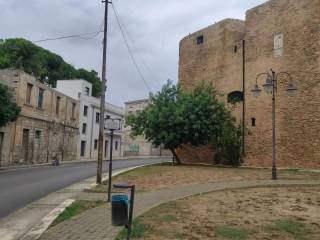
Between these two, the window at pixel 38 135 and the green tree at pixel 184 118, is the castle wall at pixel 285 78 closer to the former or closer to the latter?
the green tree at pixel 184 118

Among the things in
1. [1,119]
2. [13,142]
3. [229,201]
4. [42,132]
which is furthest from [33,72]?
[229,201]

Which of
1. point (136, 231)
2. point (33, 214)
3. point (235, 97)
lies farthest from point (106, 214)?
point (235, 97)

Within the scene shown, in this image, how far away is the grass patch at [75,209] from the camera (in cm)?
1016

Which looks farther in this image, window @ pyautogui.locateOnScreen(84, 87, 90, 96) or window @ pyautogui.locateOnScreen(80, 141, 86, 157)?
window @ pyautogui.locateOnScreen(84, 87, 90, 96)

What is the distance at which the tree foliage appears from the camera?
5137 centimetres

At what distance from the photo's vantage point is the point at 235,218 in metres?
9.77

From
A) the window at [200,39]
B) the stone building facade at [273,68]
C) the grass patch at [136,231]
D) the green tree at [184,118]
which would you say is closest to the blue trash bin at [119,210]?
the grass patch at [136,231]

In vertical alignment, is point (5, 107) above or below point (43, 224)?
above

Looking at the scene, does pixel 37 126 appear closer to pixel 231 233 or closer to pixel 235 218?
pixel 235 218

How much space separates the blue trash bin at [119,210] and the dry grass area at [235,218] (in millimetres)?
915

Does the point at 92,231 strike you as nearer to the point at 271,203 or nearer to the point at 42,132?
the point at 271,203

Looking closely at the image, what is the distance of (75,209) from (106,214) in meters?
1.26

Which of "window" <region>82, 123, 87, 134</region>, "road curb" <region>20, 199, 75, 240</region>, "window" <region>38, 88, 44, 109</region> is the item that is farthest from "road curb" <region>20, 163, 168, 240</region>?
"window" <region>82, 123, 87, 134</region>

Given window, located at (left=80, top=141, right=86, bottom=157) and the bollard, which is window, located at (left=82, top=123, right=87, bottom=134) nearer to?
window, located at (left=80, top=141, right=86, bottom=157)
